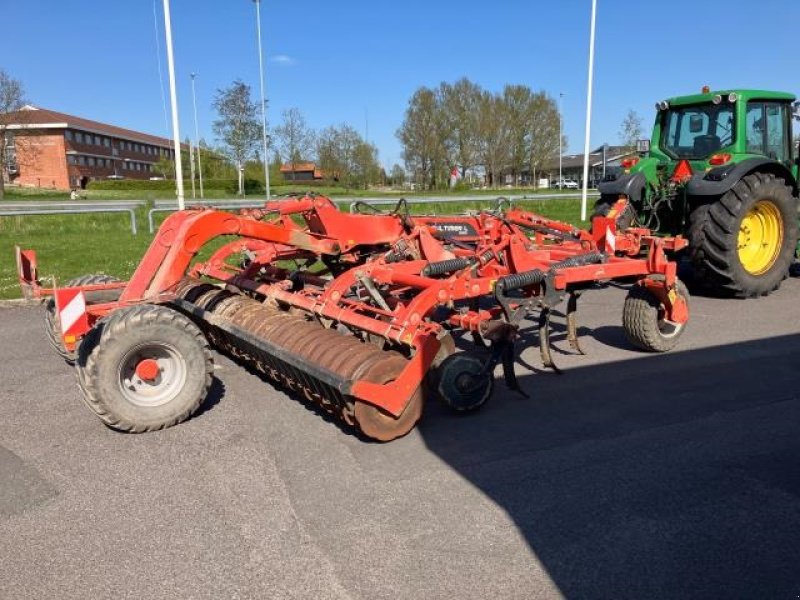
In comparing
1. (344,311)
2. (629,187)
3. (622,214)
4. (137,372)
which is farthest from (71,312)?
(629,187)

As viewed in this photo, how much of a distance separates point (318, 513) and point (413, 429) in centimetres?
114

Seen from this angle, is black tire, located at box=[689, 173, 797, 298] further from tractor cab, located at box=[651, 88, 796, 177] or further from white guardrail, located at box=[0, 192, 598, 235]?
white guardrail, located at box=[0, 192, 598, 235]

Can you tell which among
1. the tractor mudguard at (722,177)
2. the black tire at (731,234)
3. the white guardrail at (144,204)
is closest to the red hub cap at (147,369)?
the white guardrail at (144,204)

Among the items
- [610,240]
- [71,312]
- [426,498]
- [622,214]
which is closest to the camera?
[426,498]

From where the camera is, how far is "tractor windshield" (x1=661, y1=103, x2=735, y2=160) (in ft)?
28.2

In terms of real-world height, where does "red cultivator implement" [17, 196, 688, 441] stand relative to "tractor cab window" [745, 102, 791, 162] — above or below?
below

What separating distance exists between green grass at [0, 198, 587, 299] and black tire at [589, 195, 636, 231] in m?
6.54

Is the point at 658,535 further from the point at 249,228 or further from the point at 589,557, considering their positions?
the point at 249,228

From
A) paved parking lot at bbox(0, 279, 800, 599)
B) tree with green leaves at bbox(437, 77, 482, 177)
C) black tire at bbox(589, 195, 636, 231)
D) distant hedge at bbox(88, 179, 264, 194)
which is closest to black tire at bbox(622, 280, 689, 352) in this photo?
paved parking lot at bbox(0, 279, 800, 599)

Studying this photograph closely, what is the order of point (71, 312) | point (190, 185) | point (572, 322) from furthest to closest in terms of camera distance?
1. point (190, 185)
2. point (572, 322)
3. point (71, 312)

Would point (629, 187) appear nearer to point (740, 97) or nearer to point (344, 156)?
point (740, 97)

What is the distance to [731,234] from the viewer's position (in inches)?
307

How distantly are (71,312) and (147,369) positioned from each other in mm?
587

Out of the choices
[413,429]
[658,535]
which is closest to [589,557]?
[658,535]
